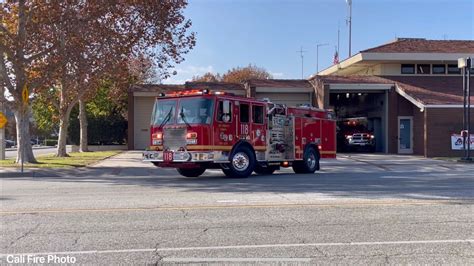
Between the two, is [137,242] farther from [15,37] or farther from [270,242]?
[15,37]

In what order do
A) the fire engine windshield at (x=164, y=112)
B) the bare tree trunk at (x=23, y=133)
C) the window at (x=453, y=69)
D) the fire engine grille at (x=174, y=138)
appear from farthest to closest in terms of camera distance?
the window at (x=453, y=69) < the bare tree trunk at (x=23, y=133) < the fire engine windshield at (x=164, y=112) < the fire engine grille at (x=174, y=138)

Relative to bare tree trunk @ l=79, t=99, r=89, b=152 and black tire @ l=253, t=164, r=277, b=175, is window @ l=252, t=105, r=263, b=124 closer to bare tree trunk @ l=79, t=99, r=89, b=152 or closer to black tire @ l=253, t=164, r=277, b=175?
black tire @ l=253, t=164, r=277, b=175

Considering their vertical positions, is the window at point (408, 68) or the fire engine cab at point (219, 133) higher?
the window at point (408, 68)

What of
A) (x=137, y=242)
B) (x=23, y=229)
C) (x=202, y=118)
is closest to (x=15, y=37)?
(x=202, y=118)

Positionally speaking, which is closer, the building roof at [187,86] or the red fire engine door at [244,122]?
the red fire engine door at [244,122]

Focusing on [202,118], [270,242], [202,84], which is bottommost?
[270,242]

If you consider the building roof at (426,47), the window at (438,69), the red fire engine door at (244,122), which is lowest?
the red fire engine door at (244,122)

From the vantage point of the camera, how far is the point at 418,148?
3634cm

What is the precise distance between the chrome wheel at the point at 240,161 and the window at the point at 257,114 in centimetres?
126

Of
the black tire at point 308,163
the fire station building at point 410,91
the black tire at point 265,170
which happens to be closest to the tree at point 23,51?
the black tire at point 265,170

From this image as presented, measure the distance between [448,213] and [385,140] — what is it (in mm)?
28718

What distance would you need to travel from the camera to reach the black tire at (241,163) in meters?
17.6

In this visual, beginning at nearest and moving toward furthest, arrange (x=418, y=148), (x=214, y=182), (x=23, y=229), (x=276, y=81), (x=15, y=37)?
1. (x=23, y=229)
2. (x=214, y=182)
3. (x=15, y=37)
4. (x=418, y=148)
5. (x=276, y=81)

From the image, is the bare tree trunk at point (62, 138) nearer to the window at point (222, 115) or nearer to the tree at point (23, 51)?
the tree at point (23, 51)
